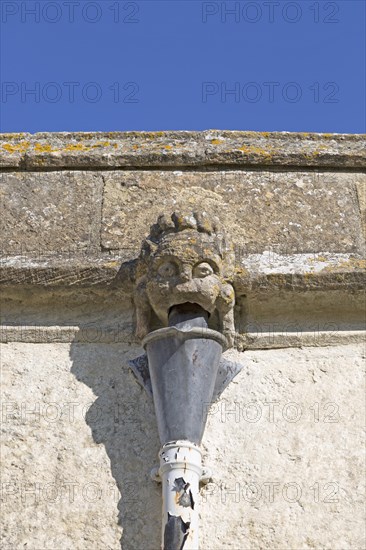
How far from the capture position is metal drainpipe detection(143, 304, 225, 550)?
9.20 ft

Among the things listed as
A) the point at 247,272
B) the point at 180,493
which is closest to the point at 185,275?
the point at 247,272

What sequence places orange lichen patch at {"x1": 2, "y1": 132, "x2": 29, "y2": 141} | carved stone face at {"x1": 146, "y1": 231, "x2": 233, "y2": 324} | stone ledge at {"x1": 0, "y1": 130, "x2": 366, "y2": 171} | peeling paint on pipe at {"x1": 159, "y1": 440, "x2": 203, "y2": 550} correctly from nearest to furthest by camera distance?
peeling paint on pipe at {"x1": 159, "y1": 440, "x2": 203, "y2": 550} → carved stone face at {"x1": 146, "y1": 231, "x2": 233, "y2": 324} → stone ledge at {"x1": 0, "y1": 130, "x2": 366, "y2": 171} → orange lichen patch at {"x1": 2, "y1": 132, "x2": 29, "y2": 141}

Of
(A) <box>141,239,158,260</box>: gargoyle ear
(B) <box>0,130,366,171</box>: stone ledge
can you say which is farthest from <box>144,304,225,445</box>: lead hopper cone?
(B) <box>0,130,366,171</box>: stone ledge

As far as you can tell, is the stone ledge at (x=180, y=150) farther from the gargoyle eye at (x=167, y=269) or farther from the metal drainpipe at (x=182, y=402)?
the metal drainpipe at (x=182, y=402)

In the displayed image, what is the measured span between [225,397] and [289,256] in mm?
520

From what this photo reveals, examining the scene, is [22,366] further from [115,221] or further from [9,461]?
[115,221]

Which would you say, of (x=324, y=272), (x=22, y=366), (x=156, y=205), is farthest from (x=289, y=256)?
(x=22, y=366)

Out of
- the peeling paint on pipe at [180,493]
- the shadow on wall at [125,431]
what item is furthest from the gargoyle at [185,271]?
the peeling paint on pipe at [180,493]

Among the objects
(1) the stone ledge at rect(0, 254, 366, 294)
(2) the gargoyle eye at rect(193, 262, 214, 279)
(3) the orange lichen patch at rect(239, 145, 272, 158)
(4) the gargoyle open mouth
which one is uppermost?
(3) the orange lichen patch at rect(239, 145, 272, 158)

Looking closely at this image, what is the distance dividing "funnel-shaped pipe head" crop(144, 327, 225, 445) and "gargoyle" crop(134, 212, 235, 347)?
0.09 metres

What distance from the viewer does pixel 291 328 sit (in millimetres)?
3318

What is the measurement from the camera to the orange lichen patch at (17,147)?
374cm

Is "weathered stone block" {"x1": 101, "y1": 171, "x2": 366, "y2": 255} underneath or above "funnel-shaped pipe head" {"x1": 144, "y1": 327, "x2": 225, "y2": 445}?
above

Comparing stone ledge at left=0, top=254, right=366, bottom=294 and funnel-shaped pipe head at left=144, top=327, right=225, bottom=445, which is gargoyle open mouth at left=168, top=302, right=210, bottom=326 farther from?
stone ledge at left=0, top=254, right=366, bottom=294
